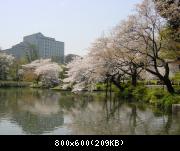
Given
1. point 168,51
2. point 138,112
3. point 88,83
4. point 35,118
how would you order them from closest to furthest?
point 35,118, point 138,112, point 168,51, point 88,83

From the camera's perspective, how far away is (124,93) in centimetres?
3466

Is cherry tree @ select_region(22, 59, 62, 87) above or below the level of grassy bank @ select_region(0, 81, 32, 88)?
above

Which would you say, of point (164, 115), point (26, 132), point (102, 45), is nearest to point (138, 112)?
point (164, 115)

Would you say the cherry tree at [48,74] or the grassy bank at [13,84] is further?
the grassy bank at [13,84]

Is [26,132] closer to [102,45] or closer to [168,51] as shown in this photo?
[168,51]

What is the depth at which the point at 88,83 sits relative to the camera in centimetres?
3925

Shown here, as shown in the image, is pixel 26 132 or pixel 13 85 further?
pixel 13 85

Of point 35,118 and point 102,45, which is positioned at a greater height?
point 102,45

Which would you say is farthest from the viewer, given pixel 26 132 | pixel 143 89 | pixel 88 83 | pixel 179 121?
pixel 88 83

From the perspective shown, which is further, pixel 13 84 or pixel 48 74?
pixel 13 84

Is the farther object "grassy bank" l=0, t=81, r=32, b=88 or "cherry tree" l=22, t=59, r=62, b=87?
"grassy bank" l=0, t=81, r=32, b=88

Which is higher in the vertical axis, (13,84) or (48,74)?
(48,74)

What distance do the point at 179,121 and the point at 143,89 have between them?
1527cm

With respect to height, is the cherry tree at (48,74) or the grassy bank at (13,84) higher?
the cherry tree at (48,74)
